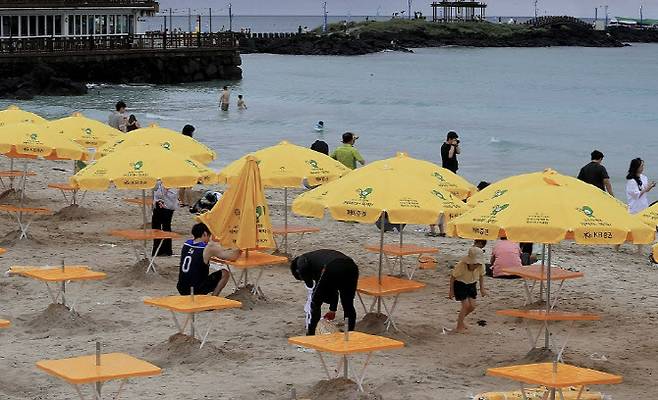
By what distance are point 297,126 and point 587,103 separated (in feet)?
75.6

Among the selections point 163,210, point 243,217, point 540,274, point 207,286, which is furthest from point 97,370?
point 163,210

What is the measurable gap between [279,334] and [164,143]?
15.8ft

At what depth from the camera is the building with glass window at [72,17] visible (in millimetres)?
56094

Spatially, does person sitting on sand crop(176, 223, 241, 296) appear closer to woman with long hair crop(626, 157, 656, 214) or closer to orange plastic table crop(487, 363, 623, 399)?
orange plastic table crop(487, 363, 623, 399)

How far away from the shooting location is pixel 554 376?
25.5ft

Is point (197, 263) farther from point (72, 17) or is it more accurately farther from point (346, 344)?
point (72, 17)

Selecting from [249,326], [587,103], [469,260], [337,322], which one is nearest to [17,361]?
[249,326]

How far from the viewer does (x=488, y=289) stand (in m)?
13.1

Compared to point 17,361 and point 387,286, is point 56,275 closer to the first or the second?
point 17,361

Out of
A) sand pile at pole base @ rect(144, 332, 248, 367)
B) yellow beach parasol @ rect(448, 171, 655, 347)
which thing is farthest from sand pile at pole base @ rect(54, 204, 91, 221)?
yellow beach parasol @ rect(448, 171, 655, 347)

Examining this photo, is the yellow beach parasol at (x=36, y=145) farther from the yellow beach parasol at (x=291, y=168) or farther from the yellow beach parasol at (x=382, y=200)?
the yellow beach parasol at (x=382, y=200)

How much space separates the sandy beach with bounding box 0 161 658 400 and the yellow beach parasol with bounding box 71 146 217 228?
1096 mm

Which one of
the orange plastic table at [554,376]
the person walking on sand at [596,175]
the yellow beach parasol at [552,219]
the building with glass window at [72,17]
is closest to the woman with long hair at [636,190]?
the person walking on sand at [596,175]

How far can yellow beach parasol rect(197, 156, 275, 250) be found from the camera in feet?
37.5
